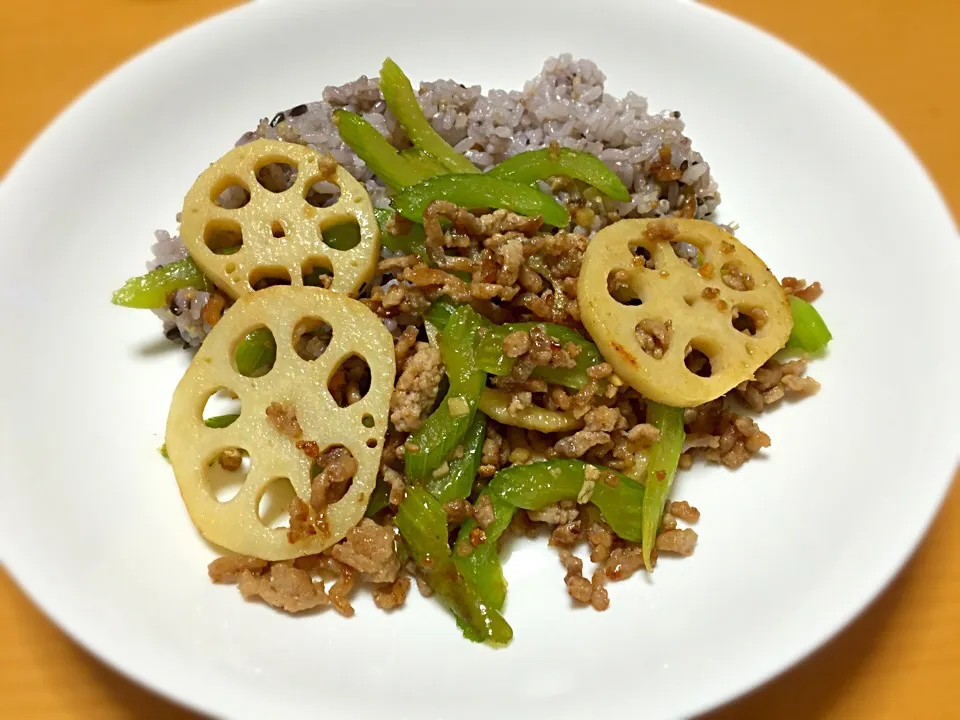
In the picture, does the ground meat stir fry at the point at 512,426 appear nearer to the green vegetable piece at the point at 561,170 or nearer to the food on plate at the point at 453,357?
the food on plate at the point at 453,357

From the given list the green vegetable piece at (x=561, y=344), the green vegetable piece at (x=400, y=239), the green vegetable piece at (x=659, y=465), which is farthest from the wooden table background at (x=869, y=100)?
the green vegetable piece at (x=400, y=239)

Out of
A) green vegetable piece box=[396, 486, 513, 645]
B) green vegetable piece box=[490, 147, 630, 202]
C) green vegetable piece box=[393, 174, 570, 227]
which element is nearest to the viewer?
green vegetable piece box=[396, 486, 513, 645]

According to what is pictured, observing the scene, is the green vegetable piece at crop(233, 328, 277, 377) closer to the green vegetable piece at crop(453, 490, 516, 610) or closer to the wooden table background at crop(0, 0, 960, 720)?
the green vegetable piece at crop(453, 490, 516, 610)

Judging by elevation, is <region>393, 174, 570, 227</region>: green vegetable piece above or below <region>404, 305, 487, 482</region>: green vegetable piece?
above

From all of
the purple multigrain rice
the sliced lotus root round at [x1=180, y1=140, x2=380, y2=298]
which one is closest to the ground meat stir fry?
the sliced lotus root round at [x1=180, y1=140, x2=380, y2=298]

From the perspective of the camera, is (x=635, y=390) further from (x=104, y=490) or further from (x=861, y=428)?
(x=104, y=490)

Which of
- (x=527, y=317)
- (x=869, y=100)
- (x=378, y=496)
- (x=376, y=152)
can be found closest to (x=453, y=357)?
(x=527, y=317)

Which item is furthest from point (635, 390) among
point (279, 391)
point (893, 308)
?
point (279, 391)
